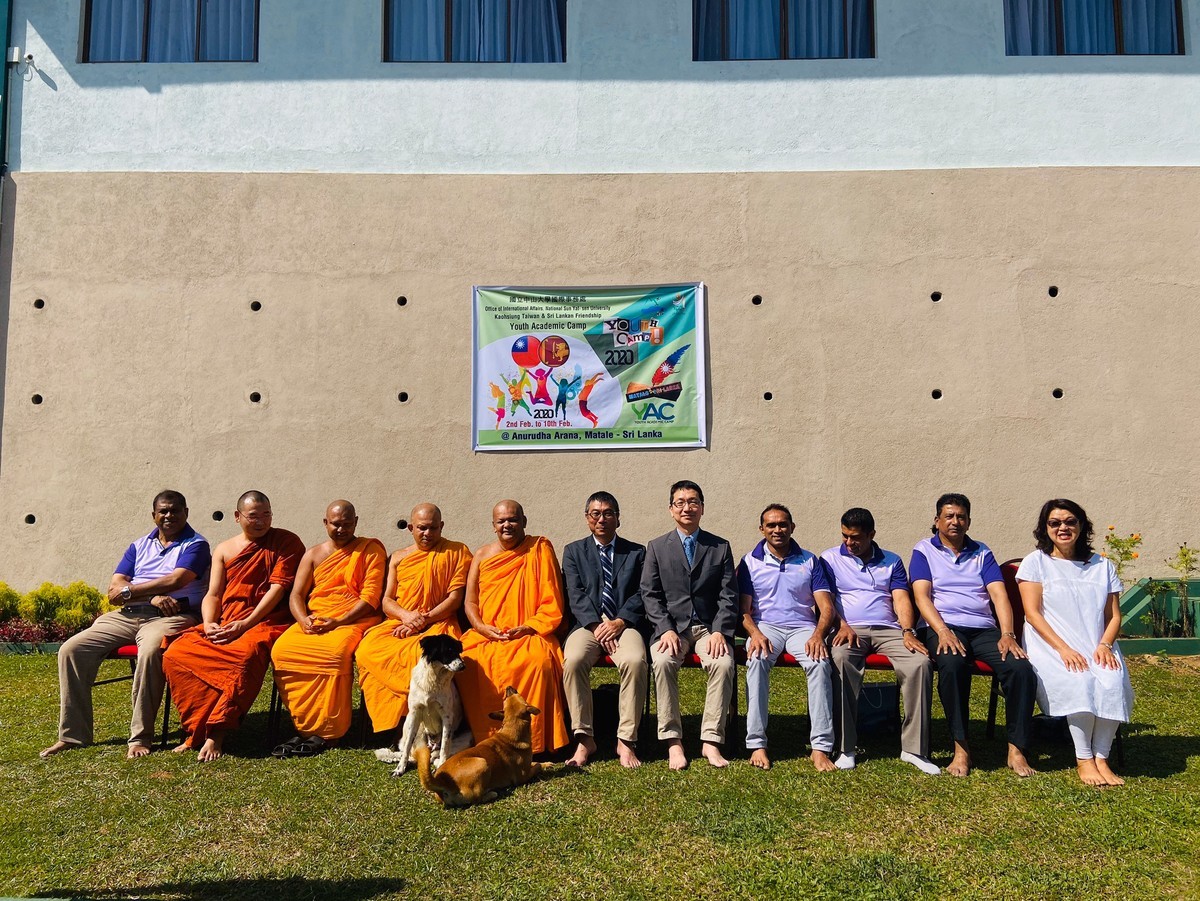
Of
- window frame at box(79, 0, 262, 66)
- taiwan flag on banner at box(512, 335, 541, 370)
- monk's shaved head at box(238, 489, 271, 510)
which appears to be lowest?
monk's shaved head at box(238, 489, 271, 510)

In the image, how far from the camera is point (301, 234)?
8664mm

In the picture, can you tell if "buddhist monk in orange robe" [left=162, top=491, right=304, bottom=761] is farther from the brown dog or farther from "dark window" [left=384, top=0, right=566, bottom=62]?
"dark window" [left=384, top=0, right=566, bottom=62]

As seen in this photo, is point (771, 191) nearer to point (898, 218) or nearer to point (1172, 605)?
point (898, 218)

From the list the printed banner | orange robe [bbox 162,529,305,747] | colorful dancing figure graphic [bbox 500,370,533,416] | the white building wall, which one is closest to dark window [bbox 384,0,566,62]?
the white building wall

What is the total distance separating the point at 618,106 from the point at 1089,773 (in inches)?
264

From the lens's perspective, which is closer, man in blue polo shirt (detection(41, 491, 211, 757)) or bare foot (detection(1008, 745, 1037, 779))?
bare foot (detection(1008, 745, 1037, 779))

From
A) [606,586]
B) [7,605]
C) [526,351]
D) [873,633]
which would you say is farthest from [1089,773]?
[7,605]

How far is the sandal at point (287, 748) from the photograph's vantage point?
5008mm

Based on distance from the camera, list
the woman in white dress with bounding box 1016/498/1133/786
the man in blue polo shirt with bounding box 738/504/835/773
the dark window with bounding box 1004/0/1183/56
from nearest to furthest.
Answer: the woman in white dress with bounding box 1016/498/1133/786 → the man in blue polo shirt with bounding box 738/504/835/773 → the dark window with bounding box 1004/0/1183/56

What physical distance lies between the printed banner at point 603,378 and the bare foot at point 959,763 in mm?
4130

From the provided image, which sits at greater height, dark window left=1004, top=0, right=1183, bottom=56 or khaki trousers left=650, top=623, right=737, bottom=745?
dark window left=1004, top=0, right=1183, bottom=56

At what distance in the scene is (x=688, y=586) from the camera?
5262 mm

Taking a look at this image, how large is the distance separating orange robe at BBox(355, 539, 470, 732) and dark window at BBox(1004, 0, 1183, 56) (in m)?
7.26

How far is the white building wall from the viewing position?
866 centimetres
